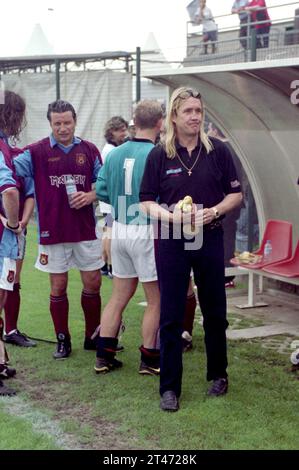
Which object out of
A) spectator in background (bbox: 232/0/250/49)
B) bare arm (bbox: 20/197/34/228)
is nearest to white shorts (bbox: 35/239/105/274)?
bare arm (bbox: 20/197/34/228)

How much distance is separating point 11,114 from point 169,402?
225 centimetres

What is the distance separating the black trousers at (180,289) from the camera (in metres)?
4.35

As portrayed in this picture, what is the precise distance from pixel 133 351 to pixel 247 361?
93 centimetres

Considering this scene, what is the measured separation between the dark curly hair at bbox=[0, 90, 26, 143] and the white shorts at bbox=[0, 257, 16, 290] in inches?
37.6

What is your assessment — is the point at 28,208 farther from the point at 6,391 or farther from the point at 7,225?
the point at 6,391

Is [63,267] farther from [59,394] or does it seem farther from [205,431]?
[205,431]

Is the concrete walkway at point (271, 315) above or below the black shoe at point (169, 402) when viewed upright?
below

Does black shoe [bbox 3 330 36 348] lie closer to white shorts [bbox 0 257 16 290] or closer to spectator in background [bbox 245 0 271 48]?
white shorts [bbox 0 257 16 290]

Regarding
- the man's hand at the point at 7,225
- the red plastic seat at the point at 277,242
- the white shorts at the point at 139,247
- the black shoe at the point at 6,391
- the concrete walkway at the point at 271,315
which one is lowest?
the concrete walkway at the point at 271,315

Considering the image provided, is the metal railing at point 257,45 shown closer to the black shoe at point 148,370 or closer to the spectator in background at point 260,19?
the spectator in background at point 260,19

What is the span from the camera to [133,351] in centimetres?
575

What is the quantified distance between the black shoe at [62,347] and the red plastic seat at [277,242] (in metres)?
2.28

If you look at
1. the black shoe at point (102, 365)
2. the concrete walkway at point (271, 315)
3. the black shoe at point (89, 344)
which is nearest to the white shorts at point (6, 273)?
the black shoe at point (102, 365)
